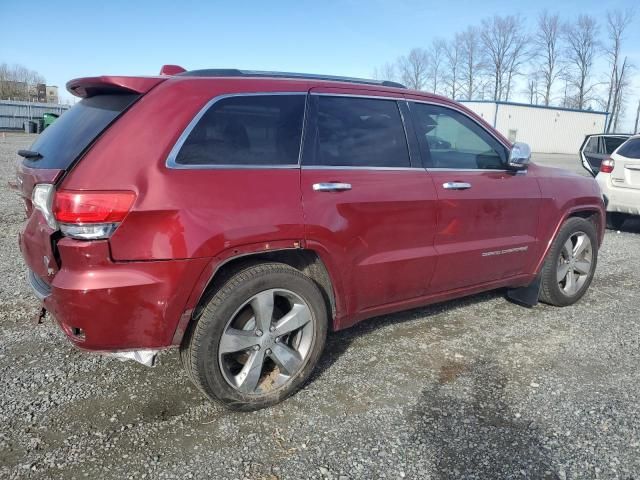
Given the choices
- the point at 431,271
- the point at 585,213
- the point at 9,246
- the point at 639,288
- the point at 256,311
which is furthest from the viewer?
the point at 9,246

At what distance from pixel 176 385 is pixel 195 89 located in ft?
5.80

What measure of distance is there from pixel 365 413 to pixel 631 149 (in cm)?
740

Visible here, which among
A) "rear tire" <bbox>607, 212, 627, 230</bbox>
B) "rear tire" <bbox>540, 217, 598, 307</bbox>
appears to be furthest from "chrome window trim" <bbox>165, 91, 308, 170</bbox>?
"rear tire" <bbox>607, 212, 627, 230</bbox>

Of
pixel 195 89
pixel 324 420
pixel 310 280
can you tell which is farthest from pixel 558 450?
pixel 195 89

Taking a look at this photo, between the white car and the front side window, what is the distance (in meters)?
5.12

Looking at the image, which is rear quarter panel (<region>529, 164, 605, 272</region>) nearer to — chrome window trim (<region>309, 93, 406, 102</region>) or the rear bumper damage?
chrome window trim (<region>309, 93, 406, 102</region>)

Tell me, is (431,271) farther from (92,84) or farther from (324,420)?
(92,84)

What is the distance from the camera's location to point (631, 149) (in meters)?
8.10

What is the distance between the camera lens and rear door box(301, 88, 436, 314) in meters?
2.99

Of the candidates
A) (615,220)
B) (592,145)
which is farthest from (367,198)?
(592,145)

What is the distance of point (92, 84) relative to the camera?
2.78 meters

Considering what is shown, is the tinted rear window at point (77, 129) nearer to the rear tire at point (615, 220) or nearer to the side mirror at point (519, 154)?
the side mirror at point (519, 154)

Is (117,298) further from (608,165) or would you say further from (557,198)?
(608,165)

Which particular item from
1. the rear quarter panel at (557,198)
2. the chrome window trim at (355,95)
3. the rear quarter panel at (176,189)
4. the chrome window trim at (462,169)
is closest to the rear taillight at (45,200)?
the rear quarter panel at (176,189)
